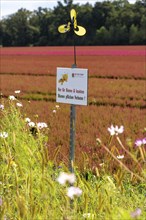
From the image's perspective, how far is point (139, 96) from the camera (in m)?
10.2

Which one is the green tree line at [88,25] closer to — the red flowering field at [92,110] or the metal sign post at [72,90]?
the red flowering field at [92,110]

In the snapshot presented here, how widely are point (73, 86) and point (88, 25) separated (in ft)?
228

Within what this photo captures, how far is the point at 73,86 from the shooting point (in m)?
3.33

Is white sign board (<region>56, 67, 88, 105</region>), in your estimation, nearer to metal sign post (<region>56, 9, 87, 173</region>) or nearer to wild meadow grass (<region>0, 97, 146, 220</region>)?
metal sign post (<region>56, 9, 87, 173</region>)

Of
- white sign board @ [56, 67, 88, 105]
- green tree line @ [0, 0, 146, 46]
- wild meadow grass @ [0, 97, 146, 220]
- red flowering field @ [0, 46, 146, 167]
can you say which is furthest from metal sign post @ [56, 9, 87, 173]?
green tree line @ [0, 0, 146, 46]

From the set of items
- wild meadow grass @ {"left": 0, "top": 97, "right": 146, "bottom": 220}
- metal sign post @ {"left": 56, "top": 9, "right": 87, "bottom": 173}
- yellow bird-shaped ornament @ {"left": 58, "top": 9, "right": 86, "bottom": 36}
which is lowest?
wild meadow grass @ {"left": 0, "top": 97, "right": 146, "bottom": 220}

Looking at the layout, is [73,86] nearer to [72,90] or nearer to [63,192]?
[72,90]

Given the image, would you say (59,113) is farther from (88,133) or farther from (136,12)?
(136,12)

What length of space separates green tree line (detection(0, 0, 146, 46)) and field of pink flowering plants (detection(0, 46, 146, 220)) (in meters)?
47.5

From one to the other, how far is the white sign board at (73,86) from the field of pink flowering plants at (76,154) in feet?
1.11

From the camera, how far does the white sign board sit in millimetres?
3277

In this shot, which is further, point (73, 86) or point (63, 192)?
point (73, 86)

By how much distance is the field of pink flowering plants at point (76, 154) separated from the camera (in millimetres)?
2410

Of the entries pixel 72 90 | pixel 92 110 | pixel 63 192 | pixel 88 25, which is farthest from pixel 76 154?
pixel 88 25
